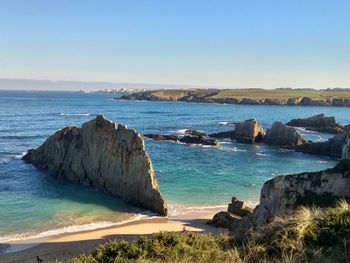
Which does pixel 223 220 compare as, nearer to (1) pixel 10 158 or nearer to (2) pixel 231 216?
(2) pixel 231 216

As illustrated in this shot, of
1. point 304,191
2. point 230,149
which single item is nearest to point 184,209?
point 304,191

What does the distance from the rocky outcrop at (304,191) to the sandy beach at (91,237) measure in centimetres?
354

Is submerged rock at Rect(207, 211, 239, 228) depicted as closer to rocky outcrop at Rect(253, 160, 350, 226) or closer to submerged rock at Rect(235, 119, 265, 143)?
rocky outcrop at Rect(253, 160, 350, 226)

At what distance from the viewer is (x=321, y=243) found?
12.4 meters

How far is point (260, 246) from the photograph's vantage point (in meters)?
12.2

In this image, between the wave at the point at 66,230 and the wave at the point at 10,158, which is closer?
the wave at the point at 66,230

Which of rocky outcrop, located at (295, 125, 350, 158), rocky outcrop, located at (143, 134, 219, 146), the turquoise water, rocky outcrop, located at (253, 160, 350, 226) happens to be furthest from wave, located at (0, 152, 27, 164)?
rocky outcrop, located at (295, 125, 350, 158)

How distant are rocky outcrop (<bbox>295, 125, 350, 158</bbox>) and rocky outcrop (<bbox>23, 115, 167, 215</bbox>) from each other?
3888 cm

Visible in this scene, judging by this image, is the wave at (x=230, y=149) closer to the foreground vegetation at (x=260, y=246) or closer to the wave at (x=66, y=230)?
the wave at (x=66, y=230)

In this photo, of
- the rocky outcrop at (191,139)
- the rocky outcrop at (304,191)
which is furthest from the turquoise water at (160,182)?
the rocky outcrop at (304,191)

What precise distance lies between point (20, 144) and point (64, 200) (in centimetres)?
3369

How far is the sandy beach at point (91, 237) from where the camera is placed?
90.0 ft

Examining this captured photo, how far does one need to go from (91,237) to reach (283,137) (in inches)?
2143

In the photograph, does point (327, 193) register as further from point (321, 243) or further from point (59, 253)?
point (59, 253)
